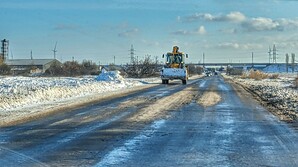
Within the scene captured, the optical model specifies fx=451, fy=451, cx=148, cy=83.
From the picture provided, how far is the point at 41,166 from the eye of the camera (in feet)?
24.4

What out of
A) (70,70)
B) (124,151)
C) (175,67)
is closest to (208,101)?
(124,151)

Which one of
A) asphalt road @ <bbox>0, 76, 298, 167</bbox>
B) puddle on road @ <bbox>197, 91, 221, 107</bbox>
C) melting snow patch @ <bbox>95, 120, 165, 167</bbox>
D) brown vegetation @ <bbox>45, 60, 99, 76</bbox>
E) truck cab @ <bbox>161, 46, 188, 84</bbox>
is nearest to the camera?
melting snow patch @ <bbox>95, 120, 165, 167</bbox>

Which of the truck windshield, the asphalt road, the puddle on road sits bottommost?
the puddle on road

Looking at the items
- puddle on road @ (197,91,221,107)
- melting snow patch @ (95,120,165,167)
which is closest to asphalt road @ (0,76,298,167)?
melting snow patch @ (95,120,165,167)

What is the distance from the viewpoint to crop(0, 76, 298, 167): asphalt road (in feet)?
26.3

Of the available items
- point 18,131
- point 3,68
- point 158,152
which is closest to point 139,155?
point 158,152

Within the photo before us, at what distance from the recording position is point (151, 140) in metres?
10.2

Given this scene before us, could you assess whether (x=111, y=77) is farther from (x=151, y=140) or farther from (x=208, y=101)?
(x=151, y=140)

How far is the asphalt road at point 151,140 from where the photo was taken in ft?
26.3

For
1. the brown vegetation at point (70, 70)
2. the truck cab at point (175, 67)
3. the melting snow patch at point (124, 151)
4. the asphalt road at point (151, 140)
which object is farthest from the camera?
the brown vegetation at point (70, 70)

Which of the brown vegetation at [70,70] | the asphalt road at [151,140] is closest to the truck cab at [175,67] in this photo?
the asphalt road at [151,140]

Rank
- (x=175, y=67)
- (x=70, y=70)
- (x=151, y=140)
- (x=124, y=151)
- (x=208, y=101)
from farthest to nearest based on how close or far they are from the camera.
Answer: (x=70, y=70) < (x=175, y=67) < (x=208, y=101) < (x=151, y=140) < (x=124, y=151)

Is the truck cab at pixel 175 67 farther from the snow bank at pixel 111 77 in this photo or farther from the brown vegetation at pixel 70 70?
the brown vegetation at pixel 70 70

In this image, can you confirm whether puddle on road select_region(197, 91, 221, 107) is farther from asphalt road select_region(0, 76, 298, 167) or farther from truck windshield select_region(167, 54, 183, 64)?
truck windshield select_region(167, 54, 183, 64)
